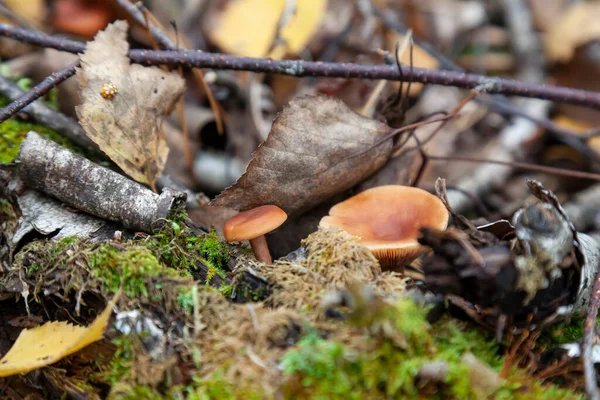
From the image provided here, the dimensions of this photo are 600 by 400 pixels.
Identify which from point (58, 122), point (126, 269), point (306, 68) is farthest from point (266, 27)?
point (126, 269)

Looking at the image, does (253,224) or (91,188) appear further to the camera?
(91,188)

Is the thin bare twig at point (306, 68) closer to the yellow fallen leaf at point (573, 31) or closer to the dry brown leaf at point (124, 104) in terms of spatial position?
the dry brown leaf at point (124, 104)

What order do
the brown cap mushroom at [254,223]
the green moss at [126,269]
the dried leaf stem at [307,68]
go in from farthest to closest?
the dried leaf stem at [307,68], the brown cap mushroom at [254,223], the green moss at [126,269]

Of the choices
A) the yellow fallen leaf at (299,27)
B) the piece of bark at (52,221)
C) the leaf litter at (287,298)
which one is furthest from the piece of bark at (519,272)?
the yellow fallen leaf at (299,27)

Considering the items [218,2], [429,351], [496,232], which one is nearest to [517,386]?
[429,351]

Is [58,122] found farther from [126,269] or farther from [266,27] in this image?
[266,27]

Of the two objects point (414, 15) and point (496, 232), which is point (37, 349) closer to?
point (496, 232)

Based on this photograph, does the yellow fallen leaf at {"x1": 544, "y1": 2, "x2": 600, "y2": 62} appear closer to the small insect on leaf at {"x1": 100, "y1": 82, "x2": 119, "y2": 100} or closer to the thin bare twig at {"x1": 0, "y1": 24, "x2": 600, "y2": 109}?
the thin bare twig at {"x1": 0, "y1": 24, "x2": 600, "y2": 109}
